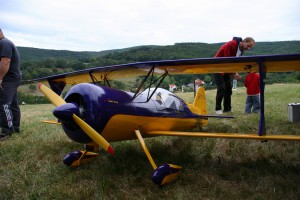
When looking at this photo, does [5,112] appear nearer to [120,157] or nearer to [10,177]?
[10,177]

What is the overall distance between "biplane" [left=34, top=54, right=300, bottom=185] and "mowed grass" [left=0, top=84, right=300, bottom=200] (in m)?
0.31

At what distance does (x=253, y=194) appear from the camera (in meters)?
3.69

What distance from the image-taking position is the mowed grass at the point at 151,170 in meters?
3.83

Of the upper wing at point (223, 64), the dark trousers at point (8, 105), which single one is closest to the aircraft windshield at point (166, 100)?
the upper wing at point (223, 64)

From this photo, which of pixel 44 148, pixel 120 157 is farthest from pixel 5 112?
pixel 120 157

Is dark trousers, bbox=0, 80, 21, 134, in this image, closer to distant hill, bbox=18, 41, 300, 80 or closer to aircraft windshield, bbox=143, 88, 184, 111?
aircraft windshield, bbox=143, 88, 184, 111

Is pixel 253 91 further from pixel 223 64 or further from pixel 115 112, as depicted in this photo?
pixel 115 112

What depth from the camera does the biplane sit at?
13.5 ft

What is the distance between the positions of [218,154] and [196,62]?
1760 mm

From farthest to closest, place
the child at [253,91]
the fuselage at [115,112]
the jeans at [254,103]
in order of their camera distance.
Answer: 1. the jeans at [254,103]
2. the child at [253,91]
3. the fuselage at [115,112]

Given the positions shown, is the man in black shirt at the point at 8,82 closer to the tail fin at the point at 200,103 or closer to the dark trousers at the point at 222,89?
the tail fin at the point at 200,103

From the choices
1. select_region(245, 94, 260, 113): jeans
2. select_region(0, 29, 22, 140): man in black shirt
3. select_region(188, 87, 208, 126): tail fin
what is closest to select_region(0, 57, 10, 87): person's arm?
select_region(0, 29, 22, 140): man in black shirt

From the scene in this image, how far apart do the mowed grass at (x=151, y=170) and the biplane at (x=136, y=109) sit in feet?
1.03

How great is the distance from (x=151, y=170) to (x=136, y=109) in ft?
3.28
